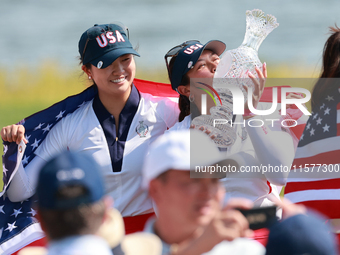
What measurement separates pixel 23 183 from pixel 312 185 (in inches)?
59.6

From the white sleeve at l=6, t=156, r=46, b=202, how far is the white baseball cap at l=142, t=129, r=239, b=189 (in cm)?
122

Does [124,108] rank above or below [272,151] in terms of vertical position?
above

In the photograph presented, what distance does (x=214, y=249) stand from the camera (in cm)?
145

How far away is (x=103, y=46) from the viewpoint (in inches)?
103

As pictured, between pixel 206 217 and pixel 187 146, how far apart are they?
23 centimetres

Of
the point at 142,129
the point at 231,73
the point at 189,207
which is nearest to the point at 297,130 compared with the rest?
the point at 231,73

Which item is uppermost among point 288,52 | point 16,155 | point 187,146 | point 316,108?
point 187,146

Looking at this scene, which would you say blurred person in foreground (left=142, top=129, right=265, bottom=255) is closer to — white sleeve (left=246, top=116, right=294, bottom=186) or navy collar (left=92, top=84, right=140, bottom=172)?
white sleeve (left=246, top=116, right=294, bottom=186)

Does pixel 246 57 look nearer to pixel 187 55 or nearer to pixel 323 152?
pixel 187 55

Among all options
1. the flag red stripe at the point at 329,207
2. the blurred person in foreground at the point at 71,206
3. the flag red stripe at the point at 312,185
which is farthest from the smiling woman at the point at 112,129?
the blurred person in foreground at the point at 71,206

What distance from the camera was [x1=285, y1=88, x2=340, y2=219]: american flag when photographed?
1.96 meters

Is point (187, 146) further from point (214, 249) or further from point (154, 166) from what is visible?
point (214, 249)

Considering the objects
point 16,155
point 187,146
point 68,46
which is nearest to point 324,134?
point 187,146

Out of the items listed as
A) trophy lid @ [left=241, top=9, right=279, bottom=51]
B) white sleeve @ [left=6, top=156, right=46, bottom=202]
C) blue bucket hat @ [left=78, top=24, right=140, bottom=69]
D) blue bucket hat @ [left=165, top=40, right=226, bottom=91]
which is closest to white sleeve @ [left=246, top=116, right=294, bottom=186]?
trophy lid @ [left=241, top=9, right=279, bottom=51]
